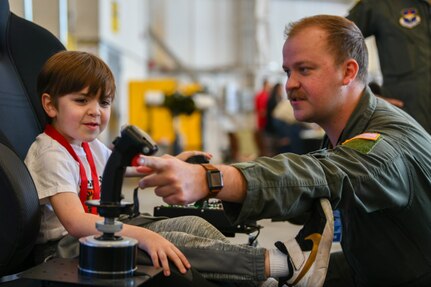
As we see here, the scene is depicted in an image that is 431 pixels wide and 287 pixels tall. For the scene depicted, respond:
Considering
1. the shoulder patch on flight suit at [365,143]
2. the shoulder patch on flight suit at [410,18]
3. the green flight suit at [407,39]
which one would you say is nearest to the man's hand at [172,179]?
the shoulder patch on flight suit at [365,143]

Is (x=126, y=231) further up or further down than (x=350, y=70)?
further down

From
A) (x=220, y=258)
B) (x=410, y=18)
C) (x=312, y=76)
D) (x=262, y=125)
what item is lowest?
(x=262, y=125)

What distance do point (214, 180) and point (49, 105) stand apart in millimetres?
646

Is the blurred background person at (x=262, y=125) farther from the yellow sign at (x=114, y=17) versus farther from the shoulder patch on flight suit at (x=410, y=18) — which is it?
the shoulder patch on flight suit at (x=410, y=18)

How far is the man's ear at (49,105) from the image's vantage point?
137 cm

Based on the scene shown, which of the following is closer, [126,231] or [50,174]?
[126,231]

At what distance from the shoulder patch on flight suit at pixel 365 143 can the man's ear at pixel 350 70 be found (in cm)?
21

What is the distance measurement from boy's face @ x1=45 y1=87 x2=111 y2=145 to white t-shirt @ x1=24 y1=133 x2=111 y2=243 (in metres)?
0.05

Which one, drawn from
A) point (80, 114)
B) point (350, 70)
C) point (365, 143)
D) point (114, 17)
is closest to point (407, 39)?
point (350, 70)

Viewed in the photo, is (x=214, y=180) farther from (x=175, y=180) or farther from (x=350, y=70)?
(x=350, y=70)

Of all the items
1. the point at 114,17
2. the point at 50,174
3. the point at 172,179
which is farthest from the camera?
the point at 114,17

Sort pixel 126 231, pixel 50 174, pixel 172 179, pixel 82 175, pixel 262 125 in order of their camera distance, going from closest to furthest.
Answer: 1. pixel 172 179
2. pixel 126 231
3. pixel 50 174
4. pixel 82 175
5. pixel 262 125

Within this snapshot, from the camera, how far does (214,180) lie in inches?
35.3

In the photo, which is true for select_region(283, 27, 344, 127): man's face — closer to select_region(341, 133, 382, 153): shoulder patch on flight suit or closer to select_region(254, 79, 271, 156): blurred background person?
select_region(341, 133, 382, 153): shoulder patch on flight suit
